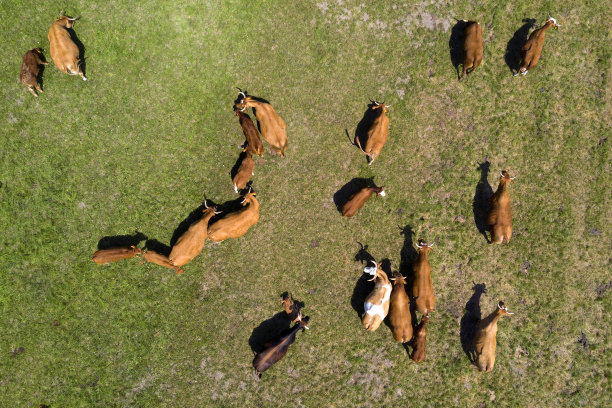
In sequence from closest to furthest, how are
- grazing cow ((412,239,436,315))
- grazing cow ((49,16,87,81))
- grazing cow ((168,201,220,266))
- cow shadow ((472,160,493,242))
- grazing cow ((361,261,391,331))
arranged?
grazing cow ((49,16,87,81)) → grazing cow ((168,201,220,266)) → grazing cow ((361,261,391,331)) → grazing cow ((412,239,436,315)) → cow shadow ((472,160,493,242))

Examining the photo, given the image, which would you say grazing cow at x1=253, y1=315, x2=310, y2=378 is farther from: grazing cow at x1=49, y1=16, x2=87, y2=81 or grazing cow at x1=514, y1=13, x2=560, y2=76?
grazing cow at x1=514, y1=13, x2=560, y2=76

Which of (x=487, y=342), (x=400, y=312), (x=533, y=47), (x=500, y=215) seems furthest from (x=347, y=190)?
(x=533, y=47)

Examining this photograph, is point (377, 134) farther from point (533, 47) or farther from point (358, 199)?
point (533, 47)

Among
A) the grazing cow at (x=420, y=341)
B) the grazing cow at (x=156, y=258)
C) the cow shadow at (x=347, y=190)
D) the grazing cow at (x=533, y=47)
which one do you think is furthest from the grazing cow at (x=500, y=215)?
the grazing cow at (x=156, y=258)

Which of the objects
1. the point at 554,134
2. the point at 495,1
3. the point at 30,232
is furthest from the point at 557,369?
the point at 30,232

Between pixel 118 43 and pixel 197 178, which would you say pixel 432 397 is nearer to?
pixel 197 178

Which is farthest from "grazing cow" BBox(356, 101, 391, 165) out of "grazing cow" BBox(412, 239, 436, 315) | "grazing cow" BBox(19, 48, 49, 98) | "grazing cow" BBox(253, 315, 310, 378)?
"grazing cow" BBox(19, 48, 49, 98)

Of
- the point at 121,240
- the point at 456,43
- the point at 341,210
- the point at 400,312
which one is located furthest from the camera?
the point at 456,43
